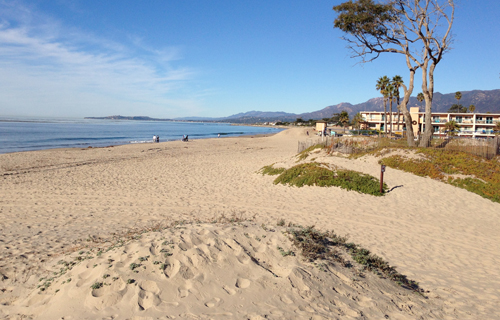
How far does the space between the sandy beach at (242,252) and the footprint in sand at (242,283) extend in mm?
14

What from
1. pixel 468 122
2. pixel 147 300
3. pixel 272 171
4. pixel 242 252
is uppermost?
pixel 468 122

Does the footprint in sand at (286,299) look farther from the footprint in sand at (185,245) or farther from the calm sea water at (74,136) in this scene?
the calm sea water at (74,136)

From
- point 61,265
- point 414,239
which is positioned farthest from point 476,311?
point 61,265

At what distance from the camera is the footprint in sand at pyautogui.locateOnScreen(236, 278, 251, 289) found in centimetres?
407

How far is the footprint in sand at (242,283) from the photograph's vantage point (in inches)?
160

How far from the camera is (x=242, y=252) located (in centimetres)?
482

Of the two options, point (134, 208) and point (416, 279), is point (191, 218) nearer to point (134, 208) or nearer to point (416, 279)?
point (134, 208)

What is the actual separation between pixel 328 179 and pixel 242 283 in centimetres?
981

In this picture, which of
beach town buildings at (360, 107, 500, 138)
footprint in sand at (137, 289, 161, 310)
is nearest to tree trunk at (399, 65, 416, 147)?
footprint in sand at (137, 289, 161, 310)

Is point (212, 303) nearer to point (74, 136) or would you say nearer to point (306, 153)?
point (306, 153)

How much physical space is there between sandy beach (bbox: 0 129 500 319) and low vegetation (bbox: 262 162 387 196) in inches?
17.5

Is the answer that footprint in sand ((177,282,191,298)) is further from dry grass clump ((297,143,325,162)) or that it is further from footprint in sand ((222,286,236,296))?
dry grass clump ((297,143,325,162))

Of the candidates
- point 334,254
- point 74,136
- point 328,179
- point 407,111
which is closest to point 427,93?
point 407,111

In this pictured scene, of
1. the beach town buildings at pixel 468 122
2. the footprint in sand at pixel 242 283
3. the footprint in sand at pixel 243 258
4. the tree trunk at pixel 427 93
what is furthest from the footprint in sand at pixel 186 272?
the beach town buildings at pixel 468 122
